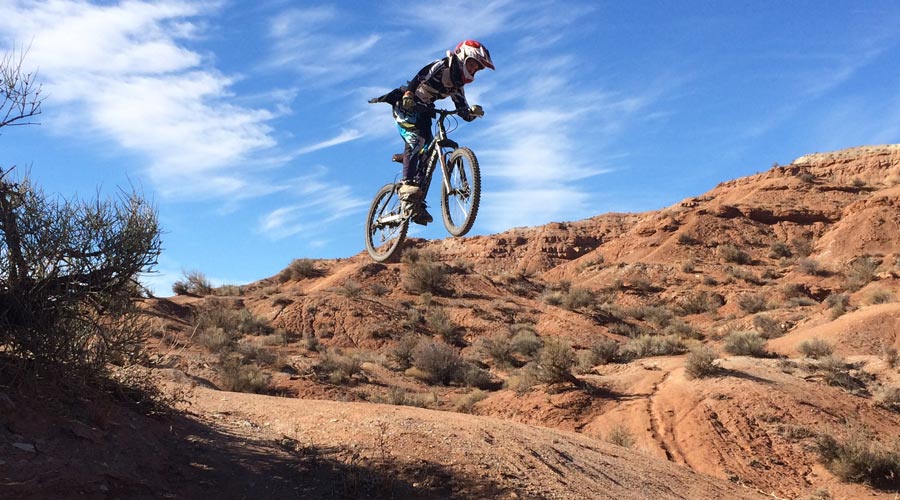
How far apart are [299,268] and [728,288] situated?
82.1 ft

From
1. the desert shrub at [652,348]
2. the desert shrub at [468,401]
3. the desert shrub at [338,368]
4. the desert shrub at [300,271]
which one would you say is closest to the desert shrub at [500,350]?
the desert shrub at [652,348]

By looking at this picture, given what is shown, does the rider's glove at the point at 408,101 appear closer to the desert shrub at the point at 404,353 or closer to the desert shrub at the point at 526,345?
the desert shrub at the point at 404,353

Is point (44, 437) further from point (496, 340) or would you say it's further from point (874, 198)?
point (874, 198)

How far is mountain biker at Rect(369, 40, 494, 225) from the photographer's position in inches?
395

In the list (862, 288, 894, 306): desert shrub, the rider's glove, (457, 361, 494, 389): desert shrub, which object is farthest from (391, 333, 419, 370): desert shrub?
(862, 288, 894, 306): desert shrub

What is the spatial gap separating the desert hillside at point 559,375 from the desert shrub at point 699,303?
0.16 metres

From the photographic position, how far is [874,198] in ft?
156

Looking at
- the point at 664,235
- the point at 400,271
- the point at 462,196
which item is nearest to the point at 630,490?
the point at 462,196

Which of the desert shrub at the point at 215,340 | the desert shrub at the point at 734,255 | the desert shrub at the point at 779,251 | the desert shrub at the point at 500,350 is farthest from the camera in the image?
the desert shrub at the point at 779,251

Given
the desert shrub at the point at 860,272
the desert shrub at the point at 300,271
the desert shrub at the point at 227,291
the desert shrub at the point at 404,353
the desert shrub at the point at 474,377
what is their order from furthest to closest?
the desert shrub at the point at 300,271
the desert shrub at the point at 227,291
the desert shrub at the point at 860,272
the desert shrub at the point at 404,353
the desert shrub at the point at 474,377

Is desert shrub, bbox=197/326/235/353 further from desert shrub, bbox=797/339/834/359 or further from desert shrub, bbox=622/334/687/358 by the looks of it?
desert shrub, bbox=797/339/834/359

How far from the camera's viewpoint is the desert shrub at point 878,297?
28820mm

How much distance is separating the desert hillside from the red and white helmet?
5.35 m

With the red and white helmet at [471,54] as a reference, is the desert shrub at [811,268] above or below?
above
